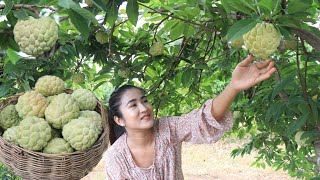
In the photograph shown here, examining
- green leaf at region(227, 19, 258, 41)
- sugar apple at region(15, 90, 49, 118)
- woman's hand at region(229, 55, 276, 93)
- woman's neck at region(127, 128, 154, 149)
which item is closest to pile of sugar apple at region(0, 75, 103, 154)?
sugar apple at region(15, 90, 49, 118)

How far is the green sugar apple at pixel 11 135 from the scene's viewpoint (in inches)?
74.7

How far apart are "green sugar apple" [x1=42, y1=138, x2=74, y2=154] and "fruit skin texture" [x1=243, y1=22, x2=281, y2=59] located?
2.64ft

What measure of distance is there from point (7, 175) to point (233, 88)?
4627 millimetres

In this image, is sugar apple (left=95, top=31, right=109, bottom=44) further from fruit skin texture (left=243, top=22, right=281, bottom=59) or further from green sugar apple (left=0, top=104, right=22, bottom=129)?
fruit skin texture (left=243, top=22, right=281, bottom=59)

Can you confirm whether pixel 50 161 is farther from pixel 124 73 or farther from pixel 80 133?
pixel 124 73

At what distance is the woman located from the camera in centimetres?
234

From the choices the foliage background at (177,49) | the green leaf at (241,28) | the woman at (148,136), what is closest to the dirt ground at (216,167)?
the foliage background at (177,49)

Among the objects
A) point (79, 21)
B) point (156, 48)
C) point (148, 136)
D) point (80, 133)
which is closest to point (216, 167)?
point (156, 48)

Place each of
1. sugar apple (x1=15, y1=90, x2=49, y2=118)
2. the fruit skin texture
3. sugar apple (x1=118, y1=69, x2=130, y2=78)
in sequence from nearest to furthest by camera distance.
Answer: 1. the fruit skin texture
2. sugar apple (x1=15, y1=90, x2=49, y2=118)
3. sugar apple (x1=118, y1=69, x2=130, y2=78)

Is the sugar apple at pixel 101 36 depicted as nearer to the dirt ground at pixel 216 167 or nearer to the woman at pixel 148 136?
the woman at pixel 148 136

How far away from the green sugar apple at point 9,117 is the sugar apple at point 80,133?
0.88 ft

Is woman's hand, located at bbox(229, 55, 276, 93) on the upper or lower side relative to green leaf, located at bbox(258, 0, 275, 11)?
lower

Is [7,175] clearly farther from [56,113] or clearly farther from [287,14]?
[287,14]

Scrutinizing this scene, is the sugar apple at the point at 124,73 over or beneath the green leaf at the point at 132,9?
beneath
